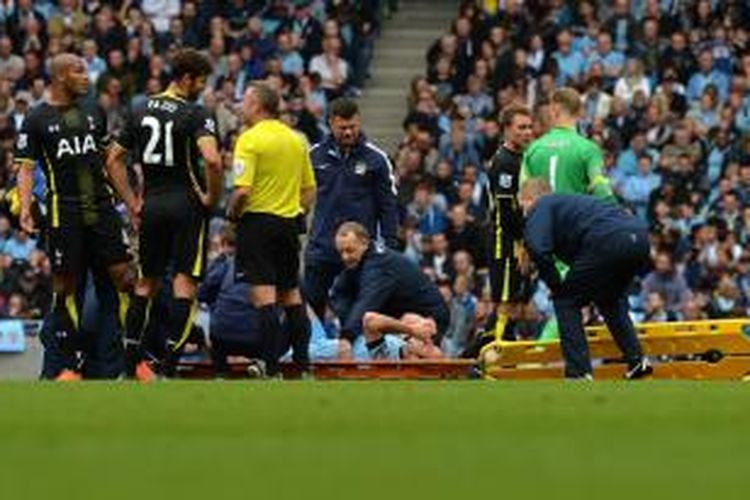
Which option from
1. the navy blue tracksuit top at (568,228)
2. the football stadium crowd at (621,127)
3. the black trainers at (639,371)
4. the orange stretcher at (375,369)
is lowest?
the football stadium crowd at (621,127)

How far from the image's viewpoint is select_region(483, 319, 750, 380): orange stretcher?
17453 mm

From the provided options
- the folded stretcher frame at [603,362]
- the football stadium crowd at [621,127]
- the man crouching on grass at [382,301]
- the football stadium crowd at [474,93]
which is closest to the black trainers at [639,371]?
the folded stretcher frame at [603,362]

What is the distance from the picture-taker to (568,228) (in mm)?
16922

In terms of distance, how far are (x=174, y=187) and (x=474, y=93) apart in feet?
45.2

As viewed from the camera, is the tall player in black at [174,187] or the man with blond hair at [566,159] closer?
the tall player in black at [174,187]

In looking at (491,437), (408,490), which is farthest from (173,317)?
(408,490)

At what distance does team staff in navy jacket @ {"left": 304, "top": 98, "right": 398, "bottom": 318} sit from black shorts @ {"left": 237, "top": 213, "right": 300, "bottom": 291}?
211 cm

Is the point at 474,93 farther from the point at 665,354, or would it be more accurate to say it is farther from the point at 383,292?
the point at 665,354

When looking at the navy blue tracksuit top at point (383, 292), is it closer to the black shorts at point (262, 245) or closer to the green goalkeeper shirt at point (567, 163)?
the black shorts at point (262, 245)

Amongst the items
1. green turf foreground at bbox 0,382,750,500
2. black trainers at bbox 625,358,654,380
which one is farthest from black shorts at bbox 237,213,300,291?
green turf foreground at bbox 0,382,750,500

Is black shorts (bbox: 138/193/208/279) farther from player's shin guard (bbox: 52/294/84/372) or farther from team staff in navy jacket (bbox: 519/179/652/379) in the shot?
team staff in navy jacket (bbox: 519/179/652/379)

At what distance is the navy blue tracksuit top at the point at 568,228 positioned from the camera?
16.7m

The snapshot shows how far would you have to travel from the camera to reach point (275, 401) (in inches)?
536

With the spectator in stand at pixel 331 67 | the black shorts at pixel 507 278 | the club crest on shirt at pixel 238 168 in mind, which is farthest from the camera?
the spectator in stand at pixel 331 67
